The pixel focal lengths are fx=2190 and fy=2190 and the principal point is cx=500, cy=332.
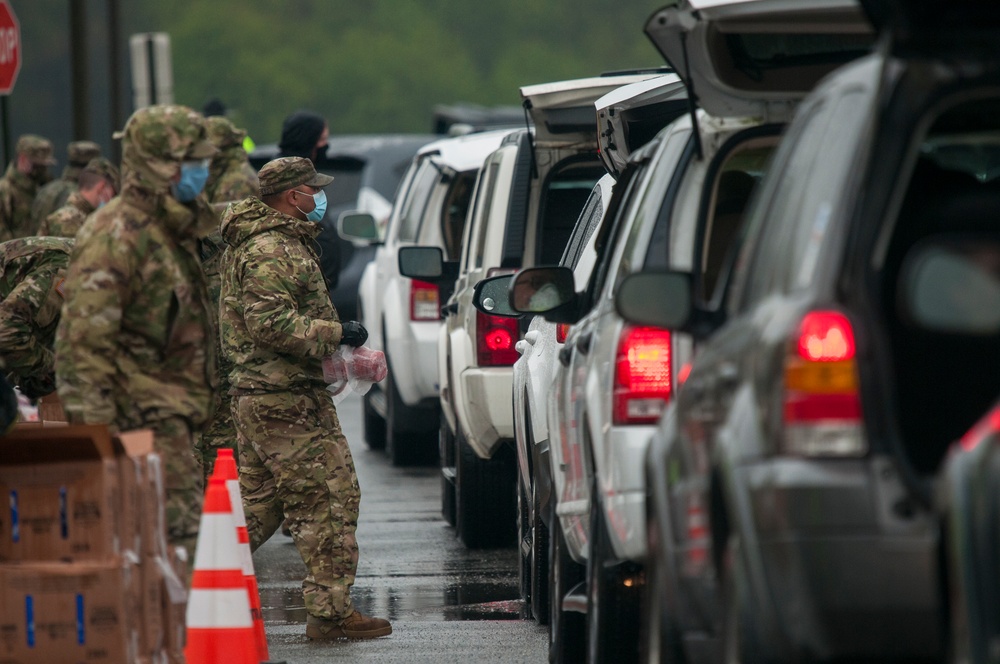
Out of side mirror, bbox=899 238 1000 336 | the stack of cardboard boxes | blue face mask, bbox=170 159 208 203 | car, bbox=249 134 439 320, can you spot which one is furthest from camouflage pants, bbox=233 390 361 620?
car, bbox=249 134 439 320

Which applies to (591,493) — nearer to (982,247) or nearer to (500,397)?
(982,247)

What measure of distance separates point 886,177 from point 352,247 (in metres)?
16.2

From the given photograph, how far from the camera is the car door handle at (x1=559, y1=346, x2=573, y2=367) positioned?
7242mm

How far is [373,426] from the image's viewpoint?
16469 mm

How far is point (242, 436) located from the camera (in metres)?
9.02

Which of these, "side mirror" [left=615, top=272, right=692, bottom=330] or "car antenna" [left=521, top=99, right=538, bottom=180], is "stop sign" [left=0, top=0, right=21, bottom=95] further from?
"side mirror" [left=615, top=272, right=692, bottom=330]

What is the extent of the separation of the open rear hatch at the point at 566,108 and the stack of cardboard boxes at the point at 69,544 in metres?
3.79

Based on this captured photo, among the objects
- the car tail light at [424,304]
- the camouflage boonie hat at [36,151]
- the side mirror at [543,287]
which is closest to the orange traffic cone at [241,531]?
the side mirror at [543,287]

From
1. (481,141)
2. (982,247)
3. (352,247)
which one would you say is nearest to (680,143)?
(982,247)

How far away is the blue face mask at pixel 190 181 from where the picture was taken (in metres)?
6.75

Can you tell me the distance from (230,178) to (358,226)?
8.83 ft

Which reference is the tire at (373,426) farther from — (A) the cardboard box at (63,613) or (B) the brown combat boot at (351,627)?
(A) the cardboard box at (63,613)

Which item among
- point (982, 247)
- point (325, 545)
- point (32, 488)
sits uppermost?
point (982, 247)

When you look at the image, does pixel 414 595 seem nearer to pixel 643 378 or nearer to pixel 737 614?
pixel 643 378
